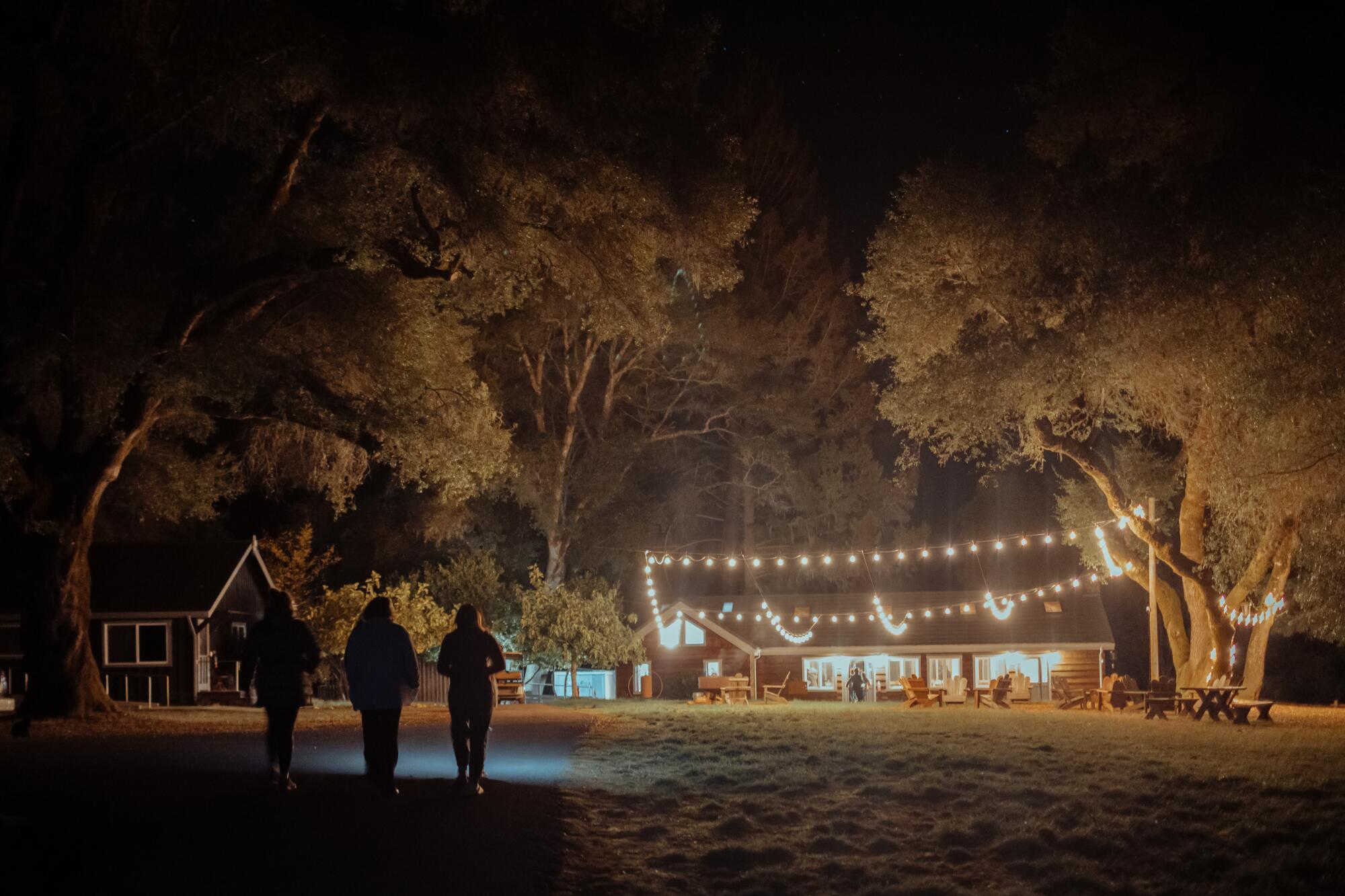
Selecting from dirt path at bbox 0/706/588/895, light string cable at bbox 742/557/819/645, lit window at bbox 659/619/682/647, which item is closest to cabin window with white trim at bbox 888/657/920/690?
light string cable at bbox 742/557/819/645

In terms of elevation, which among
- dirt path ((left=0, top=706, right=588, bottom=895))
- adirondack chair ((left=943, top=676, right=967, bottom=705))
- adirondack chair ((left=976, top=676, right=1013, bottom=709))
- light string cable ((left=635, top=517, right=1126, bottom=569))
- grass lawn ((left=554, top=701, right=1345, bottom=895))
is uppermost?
light string cable ((left=635, top=517, right=1126, bottom=569))

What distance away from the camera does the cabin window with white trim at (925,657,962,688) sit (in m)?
43.4

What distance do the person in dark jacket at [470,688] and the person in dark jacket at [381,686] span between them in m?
0.37

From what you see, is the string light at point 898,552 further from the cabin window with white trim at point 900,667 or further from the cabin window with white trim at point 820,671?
the cabin window with white trim at point 900,667

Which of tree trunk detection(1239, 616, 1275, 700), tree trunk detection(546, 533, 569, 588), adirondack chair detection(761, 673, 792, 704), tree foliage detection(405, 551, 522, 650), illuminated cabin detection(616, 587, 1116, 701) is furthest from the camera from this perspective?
illuminated cabin detection(616, 587, 1116, 701)

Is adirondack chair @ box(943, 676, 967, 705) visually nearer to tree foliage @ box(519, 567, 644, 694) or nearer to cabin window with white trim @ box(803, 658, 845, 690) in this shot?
cabin window with white trim @ box(803, 658, 845, 690)

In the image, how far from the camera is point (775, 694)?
39.5 m

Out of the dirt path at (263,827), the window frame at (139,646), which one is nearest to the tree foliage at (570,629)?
the window frame at (139,646)

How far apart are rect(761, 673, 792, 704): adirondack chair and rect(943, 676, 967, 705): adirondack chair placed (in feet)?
15.0

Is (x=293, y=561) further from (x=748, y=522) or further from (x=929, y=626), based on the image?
(x=929, y=626)

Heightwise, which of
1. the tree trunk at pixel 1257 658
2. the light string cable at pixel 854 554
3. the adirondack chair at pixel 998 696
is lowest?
the adirondack chair at pixel 998 696

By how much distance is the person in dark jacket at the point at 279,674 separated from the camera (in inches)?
376

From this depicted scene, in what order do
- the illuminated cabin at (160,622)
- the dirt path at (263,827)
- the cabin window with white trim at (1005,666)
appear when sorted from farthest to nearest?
the cabin window with white trim at (1005,666), the illuminated cabin at (160,622), the dirt path at (263,827)

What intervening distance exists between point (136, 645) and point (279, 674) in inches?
1015
